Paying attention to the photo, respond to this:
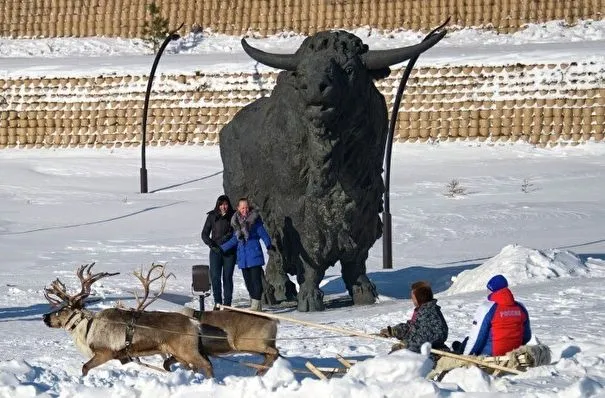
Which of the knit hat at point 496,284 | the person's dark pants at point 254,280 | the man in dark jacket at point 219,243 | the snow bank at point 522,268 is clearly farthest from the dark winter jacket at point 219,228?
the knit hat at point 496,284

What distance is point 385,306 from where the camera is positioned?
16.8m

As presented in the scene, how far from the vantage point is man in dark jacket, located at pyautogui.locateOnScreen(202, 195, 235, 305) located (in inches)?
664

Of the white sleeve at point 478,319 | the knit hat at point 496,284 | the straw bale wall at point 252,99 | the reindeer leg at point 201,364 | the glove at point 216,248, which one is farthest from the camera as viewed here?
the straw bale wall at point 252,99

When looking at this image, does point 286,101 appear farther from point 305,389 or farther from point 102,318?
point 305,389

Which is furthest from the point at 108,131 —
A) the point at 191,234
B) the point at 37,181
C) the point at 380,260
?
the point at 380,260

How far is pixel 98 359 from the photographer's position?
12203mm

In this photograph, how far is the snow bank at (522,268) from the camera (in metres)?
17.7

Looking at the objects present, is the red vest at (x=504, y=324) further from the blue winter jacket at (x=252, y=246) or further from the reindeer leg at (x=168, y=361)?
the blue winter jacket at (x=252, y=246)

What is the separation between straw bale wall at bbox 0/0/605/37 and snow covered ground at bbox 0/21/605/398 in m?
0.60

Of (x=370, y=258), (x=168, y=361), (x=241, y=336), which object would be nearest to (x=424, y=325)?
(x=241, y=336)

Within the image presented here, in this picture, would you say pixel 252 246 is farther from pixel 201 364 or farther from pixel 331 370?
pixel 331 370

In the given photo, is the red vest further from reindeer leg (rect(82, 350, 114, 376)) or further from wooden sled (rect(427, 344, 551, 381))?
reindeer leg (rect(82, 350, 114, 376))

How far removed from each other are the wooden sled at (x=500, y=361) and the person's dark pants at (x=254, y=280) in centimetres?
534

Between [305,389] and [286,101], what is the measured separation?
704 centimetres
